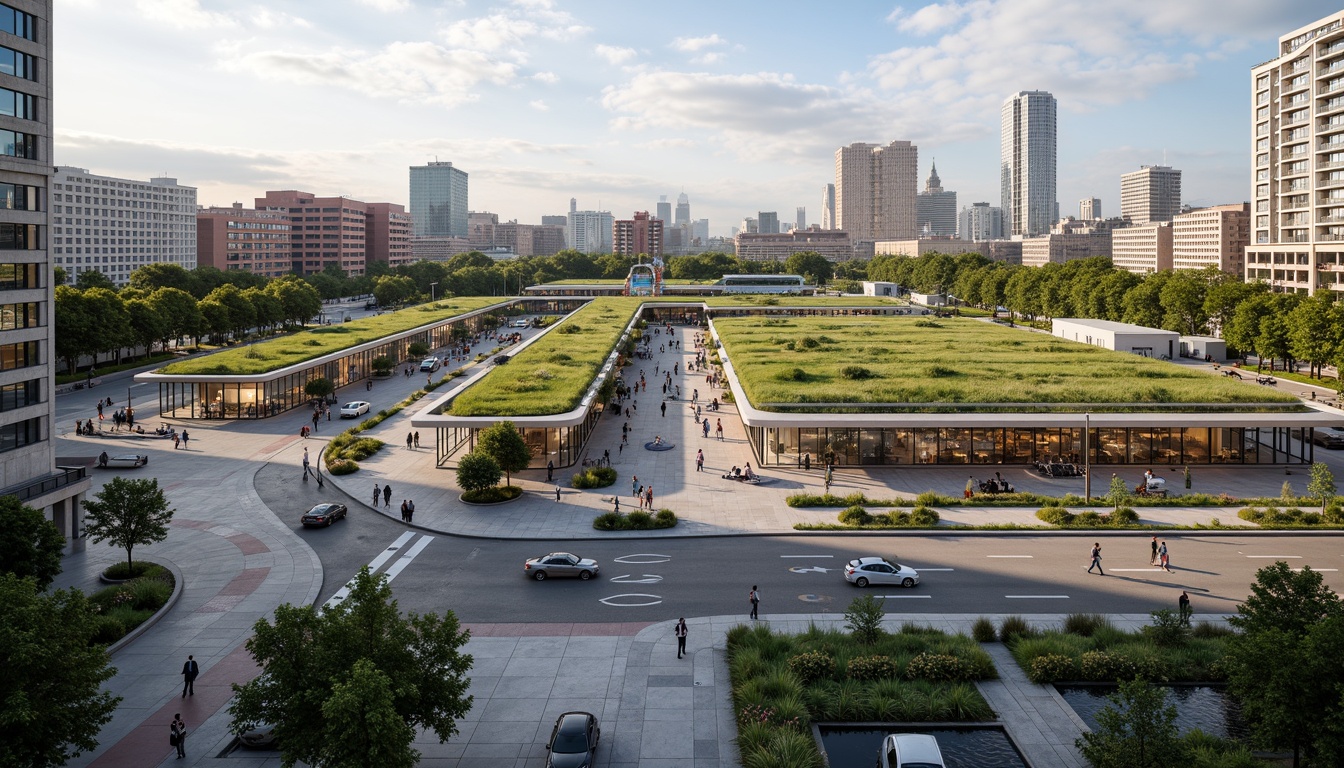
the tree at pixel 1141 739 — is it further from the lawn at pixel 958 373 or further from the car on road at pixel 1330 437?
the car on road at pixel 1330 437

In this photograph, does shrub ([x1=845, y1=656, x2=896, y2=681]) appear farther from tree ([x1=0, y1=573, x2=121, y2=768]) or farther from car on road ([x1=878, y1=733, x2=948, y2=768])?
tree ([x1=0, y1=573, x2=121, y2=768])

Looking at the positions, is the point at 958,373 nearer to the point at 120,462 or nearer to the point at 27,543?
the point at 27,543

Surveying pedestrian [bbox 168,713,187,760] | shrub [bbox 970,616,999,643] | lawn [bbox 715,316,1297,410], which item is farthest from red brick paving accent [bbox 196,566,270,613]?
lawn [bbox 715,316,1297,410]

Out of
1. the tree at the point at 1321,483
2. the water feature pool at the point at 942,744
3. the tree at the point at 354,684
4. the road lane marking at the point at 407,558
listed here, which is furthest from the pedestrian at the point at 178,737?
the tree at the point at 1321,483

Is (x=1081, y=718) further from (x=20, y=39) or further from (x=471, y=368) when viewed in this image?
(x=471, y=368)

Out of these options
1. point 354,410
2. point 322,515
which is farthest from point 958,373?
point 354,410
